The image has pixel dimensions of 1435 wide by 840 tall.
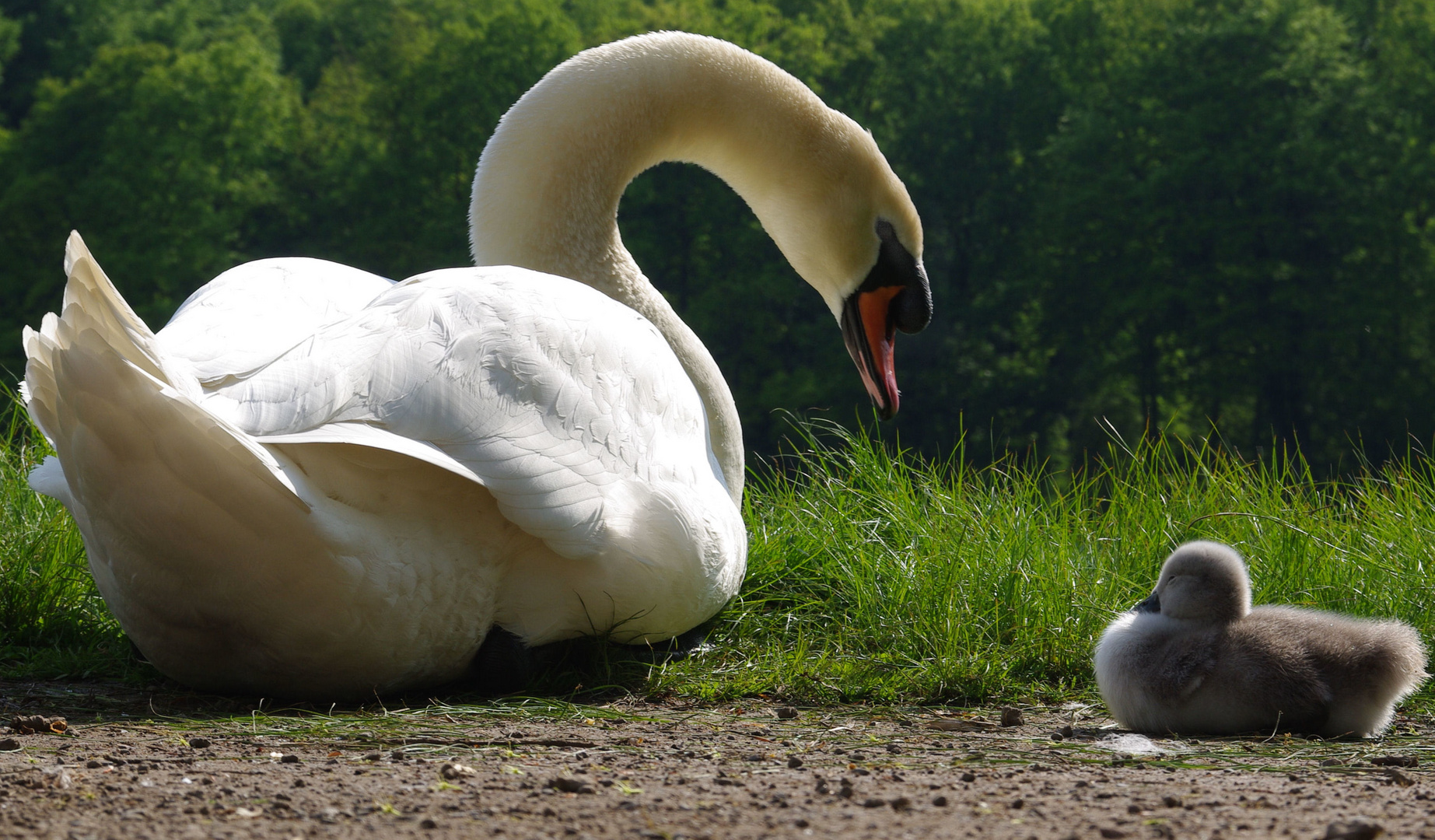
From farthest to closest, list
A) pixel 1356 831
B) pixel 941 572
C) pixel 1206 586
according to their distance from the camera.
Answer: pixel 941 572, pixel 1206 586, pixel 1356 831

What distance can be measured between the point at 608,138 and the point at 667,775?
2771 millimetres

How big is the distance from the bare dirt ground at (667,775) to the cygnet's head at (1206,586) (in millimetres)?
323

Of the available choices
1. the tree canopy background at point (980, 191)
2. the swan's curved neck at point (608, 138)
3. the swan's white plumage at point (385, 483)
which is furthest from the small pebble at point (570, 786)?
the tree canopy background at point (980, 191)

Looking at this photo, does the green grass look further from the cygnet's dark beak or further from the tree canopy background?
the tree canopy background

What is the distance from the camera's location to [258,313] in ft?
11.1

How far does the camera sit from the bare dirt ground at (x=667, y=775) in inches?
80.2

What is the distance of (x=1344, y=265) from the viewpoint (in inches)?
1216

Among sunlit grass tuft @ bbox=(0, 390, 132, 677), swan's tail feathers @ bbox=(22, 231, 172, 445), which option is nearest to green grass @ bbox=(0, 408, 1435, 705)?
sunlit grass tuft @ bbox=(0, 390, 132, 677)

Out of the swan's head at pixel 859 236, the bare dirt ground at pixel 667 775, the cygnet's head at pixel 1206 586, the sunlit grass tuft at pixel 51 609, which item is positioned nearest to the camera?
the bare dirt ground at pixel 667 775

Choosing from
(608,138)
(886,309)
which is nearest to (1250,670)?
(886,309)

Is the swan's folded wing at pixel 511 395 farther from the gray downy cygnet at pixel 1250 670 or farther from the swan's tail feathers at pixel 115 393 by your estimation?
the gray downy cygnet at pixel 1250 670

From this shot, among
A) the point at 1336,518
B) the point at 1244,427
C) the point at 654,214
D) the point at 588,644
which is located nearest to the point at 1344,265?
the point at 1244,427

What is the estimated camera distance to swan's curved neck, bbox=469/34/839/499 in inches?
183

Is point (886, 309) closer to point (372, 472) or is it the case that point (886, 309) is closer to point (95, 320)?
point (372, 472)
